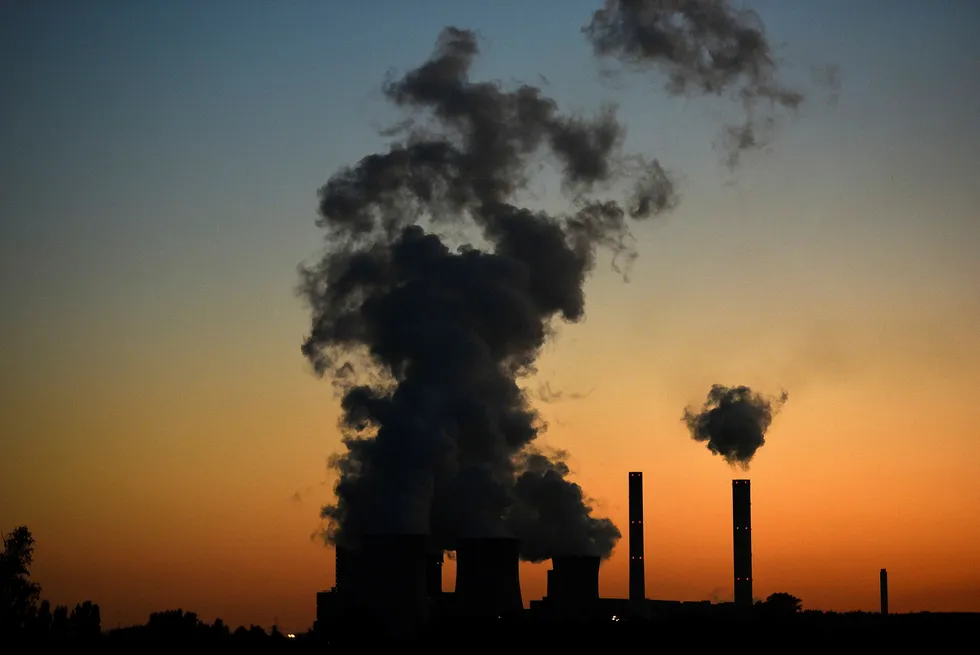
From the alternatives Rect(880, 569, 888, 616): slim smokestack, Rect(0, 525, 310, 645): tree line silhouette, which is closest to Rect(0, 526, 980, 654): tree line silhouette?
Rect(0, 525, 310, 645): tree line silhouette

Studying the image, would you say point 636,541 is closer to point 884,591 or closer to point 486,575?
point 884,591

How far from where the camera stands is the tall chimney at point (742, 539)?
77938mm

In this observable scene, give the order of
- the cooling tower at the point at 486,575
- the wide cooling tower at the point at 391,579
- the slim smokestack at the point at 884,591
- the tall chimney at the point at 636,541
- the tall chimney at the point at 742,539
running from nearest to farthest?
the wide cooling tower at the point at 391,579
the cooling tower at the point at 486,575
the tall chimney at the point at 742,539
the tall chimney at the point at 636,541
the slim smokestack at the point at 884,591

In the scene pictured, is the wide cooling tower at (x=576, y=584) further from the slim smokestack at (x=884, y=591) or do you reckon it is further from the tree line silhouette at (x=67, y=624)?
the slim smokestack at (x=884, y=591)

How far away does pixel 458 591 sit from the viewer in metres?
56.6

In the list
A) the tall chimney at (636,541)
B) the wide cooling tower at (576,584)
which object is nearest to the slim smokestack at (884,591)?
the tall chimney at (636,541)

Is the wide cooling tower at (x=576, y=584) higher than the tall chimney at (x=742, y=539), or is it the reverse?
the tall chimney at (x=742, y=539)

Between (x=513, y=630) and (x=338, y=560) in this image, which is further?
(x=338, y=560)

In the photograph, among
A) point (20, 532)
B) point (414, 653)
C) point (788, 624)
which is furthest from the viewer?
point (20, 532)

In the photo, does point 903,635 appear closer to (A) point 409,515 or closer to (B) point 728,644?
(B) point 728,644

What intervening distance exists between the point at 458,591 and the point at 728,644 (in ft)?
35.3

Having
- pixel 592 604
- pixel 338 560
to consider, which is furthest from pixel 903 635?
pixel 338 560

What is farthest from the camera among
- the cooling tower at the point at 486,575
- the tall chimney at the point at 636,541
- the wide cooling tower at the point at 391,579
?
the tall chimney at the point at 636,541

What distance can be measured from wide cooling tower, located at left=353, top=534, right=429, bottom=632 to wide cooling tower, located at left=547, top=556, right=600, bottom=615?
13.7m
